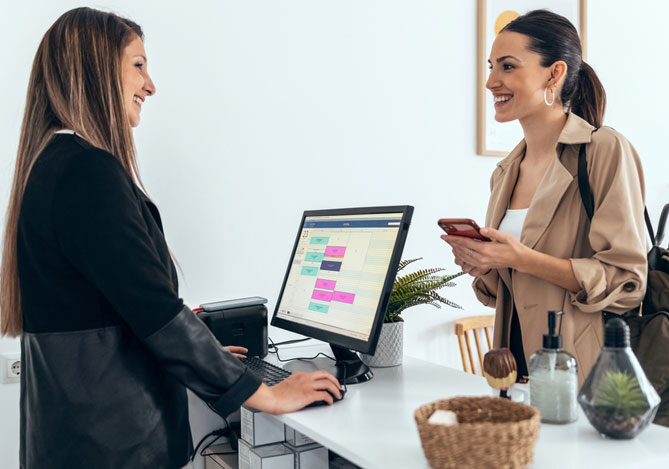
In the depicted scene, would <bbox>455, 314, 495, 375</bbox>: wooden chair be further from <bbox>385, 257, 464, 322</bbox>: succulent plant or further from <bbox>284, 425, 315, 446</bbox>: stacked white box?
<bbox>284, 425, 315, 446</bbox>: stacked white box

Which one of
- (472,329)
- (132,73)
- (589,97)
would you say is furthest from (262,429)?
(472,329)

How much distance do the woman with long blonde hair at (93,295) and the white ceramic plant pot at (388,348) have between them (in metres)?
0.50

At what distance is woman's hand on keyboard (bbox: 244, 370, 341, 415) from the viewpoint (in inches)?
47.1

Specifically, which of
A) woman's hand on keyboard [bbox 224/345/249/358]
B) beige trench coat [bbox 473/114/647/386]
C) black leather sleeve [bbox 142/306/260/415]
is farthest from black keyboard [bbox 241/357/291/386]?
beige trench coat [bbox 473/114/647/386]

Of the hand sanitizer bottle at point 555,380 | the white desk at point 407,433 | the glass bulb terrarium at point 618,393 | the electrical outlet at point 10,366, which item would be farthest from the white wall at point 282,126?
the glass bulb terrarium at point 618,393

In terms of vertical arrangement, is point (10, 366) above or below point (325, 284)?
below

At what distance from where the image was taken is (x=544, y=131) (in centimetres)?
171

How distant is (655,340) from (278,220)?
1.40m

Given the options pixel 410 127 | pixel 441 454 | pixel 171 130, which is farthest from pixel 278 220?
pixel 441 454

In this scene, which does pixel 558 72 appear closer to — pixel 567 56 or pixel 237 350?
pixel 567 56

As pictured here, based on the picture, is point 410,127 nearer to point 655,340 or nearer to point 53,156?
point 655,340

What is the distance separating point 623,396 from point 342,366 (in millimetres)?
747

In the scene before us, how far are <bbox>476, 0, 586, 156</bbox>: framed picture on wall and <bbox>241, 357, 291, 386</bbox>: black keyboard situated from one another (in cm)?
169

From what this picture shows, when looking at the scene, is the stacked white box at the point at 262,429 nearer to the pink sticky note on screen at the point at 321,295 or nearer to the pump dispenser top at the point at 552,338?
the pink sticky note on screen at the point at 321,295
